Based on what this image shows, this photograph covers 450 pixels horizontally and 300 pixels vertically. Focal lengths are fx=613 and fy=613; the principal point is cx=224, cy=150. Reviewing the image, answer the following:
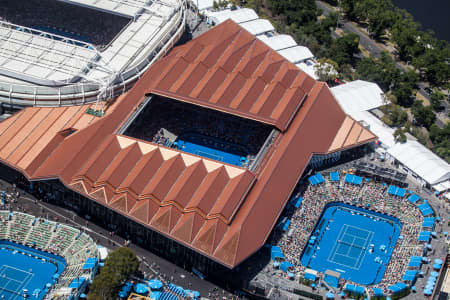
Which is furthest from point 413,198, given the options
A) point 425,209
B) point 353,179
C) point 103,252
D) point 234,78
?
point 103,252

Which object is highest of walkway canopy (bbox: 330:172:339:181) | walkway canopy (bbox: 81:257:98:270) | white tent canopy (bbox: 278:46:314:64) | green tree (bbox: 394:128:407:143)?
white tent canopy (bbox: 278:46:314:64)

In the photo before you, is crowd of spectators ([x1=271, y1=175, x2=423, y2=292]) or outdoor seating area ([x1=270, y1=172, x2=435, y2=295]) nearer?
outdoor seating area ([x1=270, y1=172, x2=435, y2=295])

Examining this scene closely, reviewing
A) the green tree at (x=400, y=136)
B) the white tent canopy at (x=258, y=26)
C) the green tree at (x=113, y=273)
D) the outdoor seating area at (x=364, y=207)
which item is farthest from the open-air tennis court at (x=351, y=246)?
the white tent canopy at (x=258, y=26)

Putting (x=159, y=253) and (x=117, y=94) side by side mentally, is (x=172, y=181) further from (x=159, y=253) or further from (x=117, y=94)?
(x=117, y=94)

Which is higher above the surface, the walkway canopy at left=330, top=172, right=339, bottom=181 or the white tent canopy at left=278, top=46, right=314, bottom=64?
the white tent canopy at left=278, top=46, right=314, bottom=64

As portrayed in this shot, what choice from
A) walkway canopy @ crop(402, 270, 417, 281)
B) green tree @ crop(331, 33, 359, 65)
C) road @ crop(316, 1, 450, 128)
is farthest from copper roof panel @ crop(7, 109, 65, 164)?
road @ crop(316, 1, 450, 128)

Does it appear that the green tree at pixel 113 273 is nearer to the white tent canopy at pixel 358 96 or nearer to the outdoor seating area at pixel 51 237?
the outdoor seating area at pixel 51 237

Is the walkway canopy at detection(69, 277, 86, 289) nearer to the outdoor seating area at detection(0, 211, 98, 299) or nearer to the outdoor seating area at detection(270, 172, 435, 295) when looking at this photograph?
the outdoor seating area at detection(0, 211, 98, 299)
